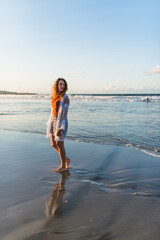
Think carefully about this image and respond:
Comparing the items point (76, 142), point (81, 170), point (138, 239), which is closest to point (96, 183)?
point (81, 170)

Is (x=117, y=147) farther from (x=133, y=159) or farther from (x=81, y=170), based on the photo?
(x=81, y=170)

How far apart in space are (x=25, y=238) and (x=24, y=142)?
193 inches

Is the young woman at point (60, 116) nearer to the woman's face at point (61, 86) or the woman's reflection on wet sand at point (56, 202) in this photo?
the woman's face at point (61, 86)

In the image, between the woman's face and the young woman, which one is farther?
the woman's face

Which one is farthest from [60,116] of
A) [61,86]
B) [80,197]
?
[80,197]

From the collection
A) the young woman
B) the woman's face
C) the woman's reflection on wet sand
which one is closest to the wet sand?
the woman's reflection on wet sand

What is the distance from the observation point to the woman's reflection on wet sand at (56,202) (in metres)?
2.70

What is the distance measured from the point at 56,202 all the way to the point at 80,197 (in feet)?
1.30

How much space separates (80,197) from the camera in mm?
3160

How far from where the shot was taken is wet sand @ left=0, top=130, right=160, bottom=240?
234 cm

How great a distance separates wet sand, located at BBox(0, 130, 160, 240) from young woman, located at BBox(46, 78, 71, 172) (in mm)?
578

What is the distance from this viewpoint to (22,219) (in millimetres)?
2541

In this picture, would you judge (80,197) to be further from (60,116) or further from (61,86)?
(61,86)

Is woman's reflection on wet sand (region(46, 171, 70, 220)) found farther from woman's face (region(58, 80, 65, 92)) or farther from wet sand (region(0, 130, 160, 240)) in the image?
woman's face (region(58, 80, 65, 92))
